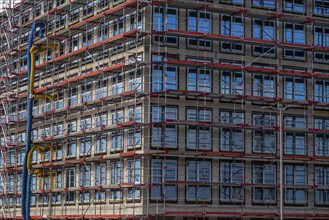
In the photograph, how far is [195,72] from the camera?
6344 centimetres

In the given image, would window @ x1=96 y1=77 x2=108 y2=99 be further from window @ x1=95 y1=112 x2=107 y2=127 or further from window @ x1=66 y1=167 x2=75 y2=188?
window @ x1=66 y1=167 x2=75 y2=188

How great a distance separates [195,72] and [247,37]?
5035 millimetres

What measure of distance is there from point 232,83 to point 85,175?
12939 mm

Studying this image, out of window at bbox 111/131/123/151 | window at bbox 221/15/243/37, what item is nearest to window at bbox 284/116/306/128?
window at bbox 221/15/243/37

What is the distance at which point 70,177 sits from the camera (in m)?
69.0

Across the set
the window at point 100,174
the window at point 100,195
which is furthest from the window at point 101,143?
the window at point 100,195

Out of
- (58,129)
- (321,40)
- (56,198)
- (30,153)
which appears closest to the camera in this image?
(321,40)

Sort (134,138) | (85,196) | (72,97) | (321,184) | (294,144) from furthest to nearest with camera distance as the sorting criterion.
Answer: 1. (72,97)
2. (85,196)
3. (321,184)
4. (294,144)
5. (134,138)

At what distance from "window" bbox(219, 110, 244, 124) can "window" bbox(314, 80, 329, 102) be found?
6.61 m

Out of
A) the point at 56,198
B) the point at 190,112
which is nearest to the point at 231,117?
the point at 190,112

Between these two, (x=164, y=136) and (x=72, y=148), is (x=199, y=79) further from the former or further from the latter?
(x=72, y=148)

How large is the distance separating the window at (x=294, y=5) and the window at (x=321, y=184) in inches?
470

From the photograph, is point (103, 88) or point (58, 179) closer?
point (103, 88)

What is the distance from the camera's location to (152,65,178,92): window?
6181 cm
